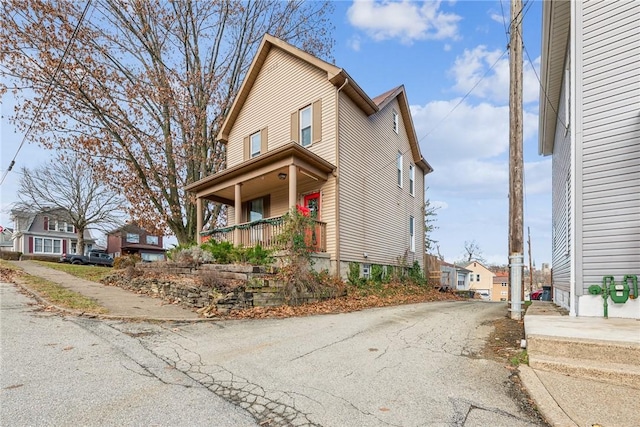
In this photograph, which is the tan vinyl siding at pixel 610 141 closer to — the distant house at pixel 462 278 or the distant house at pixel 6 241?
the distant house at pixel 462 278

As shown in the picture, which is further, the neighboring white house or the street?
the neighboring white house

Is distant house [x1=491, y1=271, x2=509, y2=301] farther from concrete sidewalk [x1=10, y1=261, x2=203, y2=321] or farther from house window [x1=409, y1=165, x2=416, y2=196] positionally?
concrete sidewalk [x1=10, y1=261, x2=203, y2=321]

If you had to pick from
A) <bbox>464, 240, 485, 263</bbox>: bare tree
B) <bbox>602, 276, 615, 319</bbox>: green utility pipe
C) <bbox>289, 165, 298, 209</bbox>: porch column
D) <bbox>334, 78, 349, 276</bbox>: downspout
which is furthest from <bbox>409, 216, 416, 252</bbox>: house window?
<bbox>464, 240, 485, 263</bbox>: bare tree

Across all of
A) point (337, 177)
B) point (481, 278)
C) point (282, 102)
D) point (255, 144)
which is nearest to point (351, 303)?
point (337, 177)

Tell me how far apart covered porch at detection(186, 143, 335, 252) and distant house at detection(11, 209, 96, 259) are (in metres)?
32.6

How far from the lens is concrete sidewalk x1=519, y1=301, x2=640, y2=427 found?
280 centimetres

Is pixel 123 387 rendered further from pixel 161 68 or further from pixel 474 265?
pixel 474 265

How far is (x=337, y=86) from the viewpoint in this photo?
12.3 m

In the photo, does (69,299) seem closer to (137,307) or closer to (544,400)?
(137,307)

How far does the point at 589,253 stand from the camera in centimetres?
601

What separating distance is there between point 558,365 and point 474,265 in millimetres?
61019

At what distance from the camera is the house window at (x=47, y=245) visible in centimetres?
3915

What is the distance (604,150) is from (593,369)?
4267 mm

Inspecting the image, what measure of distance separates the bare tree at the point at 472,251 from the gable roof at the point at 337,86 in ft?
159
